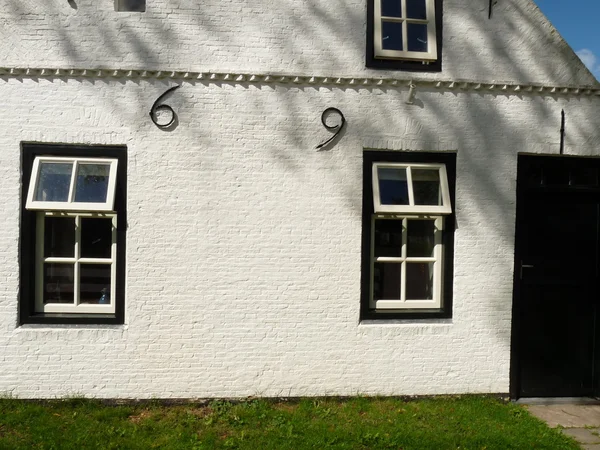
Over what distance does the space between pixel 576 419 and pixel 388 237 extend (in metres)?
2.55

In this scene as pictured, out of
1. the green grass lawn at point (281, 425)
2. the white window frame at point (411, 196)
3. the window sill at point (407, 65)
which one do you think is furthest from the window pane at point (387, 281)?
the window sill at point (407, 65)

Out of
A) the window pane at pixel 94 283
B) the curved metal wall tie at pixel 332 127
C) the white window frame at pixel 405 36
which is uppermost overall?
the white window frame at pixel 405 36

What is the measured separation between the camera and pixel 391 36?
189 inches

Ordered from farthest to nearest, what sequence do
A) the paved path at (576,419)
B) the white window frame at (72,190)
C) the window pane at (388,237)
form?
the window pane at (388,237) < the white window frame at (72,190) < the paved path at (576,419)

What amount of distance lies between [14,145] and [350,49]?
3459mm

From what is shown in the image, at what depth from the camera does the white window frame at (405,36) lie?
4711mm

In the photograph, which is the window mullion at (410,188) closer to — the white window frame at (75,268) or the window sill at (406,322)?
the window sill at (406,322)

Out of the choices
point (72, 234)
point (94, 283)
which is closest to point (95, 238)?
point (72, 234)

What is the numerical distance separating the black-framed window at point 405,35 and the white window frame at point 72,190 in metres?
2.84

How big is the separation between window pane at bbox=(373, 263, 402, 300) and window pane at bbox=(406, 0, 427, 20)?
8.70 feet

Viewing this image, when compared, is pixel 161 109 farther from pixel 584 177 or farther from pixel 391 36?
pixel 584 177

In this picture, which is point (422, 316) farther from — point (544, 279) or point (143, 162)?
point (143, 162)

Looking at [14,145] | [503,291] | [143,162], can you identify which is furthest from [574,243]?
[14,145]

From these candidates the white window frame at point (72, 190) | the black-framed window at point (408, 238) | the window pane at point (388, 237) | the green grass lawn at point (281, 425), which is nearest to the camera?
the green grass lawn at point (281, 425)
